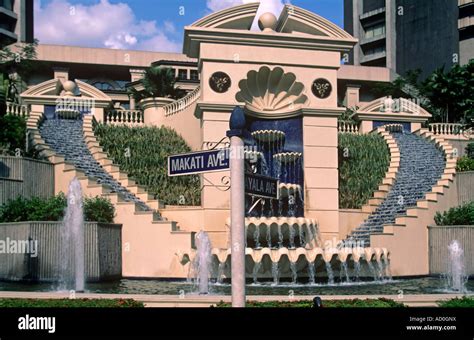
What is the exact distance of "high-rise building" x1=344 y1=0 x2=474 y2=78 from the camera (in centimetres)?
6462

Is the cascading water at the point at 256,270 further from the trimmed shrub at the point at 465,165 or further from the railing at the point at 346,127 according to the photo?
the railing at the point at 346,127

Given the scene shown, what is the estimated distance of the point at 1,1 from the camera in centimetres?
6650

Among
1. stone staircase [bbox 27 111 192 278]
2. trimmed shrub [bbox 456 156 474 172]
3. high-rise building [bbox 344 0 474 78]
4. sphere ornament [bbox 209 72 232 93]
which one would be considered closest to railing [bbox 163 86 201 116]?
sphere ornament [bbox 209 72 232 93]

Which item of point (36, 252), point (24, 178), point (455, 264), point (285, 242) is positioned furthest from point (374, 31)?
point (36, 252)

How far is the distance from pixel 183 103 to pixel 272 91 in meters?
4.33

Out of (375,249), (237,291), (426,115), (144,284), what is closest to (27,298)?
(237,291)

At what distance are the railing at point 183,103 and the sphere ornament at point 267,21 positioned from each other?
3.57m

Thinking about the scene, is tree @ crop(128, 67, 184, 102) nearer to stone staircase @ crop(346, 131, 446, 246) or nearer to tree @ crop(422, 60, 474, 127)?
stone staircase @ crop(346, 131, 446, 246)

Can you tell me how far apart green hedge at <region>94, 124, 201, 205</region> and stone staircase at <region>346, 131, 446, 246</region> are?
6542 mm

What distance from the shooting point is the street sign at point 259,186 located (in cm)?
942

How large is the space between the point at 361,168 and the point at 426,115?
745cm
